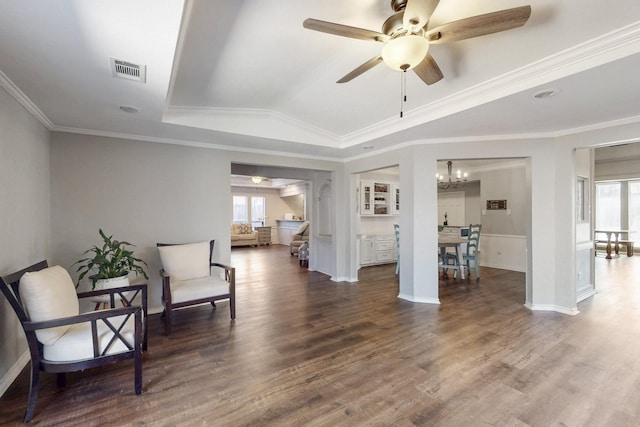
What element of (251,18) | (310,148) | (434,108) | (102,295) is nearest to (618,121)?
(434,108)

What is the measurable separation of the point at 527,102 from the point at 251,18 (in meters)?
2.60

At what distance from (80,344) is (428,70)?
3117 mm

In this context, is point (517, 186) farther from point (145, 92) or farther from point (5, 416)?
Answer: point (5, 416)

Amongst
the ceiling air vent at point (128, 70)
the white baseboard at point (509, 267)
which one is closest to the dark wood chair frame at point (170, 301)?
the ceiling air vent at point (128, 70)

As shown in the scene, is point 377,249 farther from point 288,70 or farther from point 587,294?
point 288,70

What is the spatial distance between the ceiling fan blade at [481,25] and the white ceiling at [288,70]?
29cm

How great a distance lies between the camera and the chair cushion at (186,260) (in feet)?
11.8

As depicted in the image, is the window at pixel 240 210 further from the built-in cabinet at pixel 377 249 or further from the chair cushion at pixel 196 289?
the chair cushion at pixel 196 289

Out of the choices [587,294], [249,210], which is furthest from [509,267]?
[249,210]

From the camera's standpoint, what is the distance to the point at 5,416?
191 centimetres

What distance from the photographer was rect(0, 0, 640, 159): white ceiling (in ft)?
5.61

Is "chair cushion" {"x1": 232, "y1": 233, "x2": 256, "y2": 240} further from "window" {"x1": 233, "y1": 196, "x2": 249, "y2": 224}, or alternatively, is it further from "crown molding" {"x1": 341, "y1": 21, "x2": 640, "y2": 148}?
"crown molding" {"x1": 341, "y1": 21, "x2": 640, "y2": 148}

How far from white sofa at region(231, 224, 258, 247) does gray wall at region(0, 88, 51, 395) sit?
7.74m

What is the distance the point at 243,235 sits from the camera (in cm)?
1095
